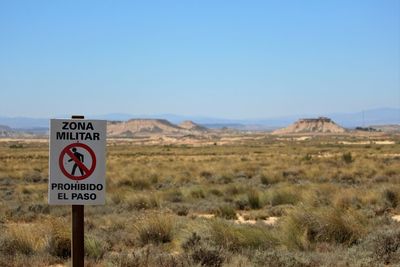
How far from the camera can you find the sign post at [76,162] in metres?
6.03

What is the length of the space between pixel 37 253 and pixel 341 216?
601cm

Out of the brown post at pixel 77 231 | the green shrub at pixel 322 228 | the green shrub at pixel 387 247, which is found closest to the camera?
A: the brown post at pixel 77 231

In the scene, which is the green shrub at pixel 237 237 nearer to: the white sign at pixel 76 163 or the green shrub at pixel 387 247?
the green shrub at pixel 387 247

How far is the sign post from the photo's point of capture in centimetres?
603

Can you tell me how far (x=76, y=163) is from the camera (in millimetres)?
6047

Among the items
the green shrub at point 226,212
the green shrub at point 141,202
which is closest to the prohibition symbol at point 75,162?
the green shrub at point 226,212

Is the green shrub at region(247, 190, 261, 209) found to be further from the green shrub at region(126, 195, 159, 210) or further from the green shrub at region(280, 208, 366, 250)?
the green shrub at region(280, 208, 366, 250)

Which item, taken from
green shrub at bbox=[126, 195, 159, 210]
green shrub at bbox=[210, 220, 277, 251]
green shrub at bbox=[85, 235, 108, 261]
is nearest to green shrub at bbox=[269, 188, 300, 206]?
green shrub at bbox=[126, 195, 159, 210]

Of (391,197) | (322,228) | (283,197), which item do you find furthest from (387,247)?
(283,197)

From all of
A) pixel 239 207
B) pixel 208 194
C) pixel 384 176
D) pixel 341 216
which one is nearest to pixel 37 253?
pixel 341 216

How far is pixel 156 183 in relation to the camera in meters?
28.0

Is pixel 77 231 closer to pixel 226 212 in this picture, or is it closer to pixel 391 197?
pixel 226 212

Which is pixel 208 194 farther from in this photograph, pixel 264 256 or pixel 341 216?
pixel 264 256

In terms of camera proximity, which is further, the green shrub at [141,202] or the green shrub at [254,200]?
the green shrub at [254,200]
